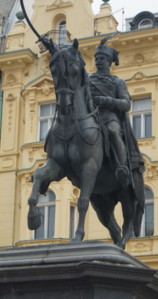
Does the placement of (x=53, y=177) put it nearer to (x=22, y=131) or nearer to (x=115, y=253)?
(x=115, y=253)

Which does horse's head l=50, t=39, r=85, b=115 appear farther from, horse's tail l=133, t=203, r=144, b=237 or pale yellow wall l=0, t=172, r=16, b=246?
pale yellow wall l=0, t=172, r=16, b=246

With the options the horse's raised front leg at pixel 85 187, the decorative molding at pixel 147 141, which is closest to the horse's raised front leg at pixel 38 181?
the horse's raised front leg at pixel 85 187

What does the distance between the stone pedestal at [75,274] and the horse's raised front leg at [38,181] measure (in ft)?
2.63

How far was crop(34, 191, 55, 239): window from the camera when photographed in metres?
28.9

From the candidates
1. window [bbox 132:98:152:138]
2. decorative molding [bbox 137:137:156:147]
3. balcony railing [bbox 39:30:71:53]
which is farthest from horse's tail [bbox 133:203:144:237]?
balcony railing [bbox 39:30:71:53]

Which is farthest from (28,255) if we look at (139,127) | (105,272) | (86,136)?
(139,127)

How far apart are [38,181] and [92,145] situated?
31.7 inches

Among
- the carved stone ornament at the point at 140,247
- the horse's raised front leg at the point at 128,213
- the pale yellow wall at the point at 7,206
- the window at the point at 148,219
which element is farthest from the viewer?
the pale yellow wall at the point at 7,206

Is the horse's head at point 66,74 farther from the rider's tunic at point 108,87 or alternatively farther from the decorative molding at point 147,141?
the decorative molding at point 147,141

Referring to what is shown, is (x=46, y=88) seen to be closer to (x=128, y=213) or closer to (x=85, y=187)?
(x=128, y=213)

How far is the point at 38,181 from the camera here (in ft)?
32.7

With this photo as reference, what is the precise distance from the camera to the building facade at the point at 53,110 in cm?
2855

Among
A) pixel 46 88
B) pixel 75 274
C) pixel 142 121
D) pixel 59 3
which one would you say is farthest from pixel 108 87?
pixel 59 3

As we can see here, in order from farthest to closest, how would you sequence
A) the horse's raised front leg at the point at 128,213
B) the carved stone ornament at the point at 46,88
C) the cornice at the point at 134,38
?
the carved stone ornament at the point at 46,88, the cornice at the point at 134,38, the horse's raised front leg at the point at 128,213
